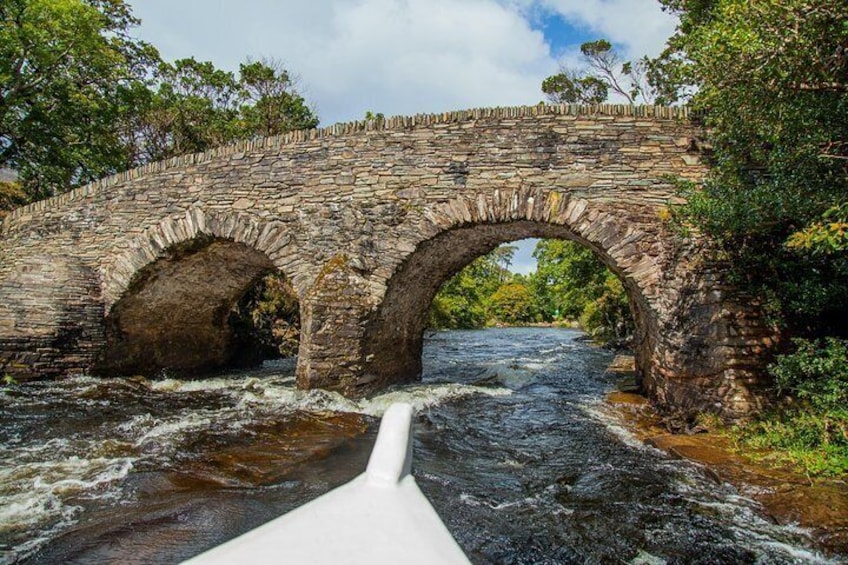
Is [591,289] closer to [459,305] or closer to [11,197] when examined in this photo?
[459,305]

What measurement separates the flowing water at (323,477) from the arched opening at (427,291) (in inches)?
33.9

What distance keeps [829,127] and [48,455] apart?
782 cm

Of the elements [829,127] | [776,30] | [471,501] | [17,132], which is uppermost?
[17,132]

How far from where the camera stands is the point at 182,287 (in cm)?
1002

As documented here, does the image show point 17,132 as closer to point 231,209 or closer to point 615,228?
point 231,209

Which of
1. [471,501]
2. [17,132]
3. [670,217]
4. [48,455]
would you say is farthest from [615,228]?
[17,132]

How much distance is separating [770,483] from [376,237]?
5.63m

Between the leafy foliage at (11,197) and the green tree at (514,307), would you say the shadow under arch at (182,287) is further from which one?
the green tree at (514,307)

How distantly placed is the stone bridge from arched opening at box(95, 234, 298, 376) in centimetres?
5

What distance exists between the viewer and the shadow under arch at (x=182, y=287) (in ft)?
27.4

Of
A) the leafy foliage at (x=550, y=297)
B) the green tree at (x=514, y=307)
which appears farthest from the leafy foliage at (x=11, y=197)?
the green tree at (x=514, y=307)

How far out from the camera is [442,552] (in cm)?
104

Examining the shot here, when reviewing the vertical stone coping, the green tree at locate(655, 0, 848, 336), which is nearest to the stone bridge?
the vertical stone coping

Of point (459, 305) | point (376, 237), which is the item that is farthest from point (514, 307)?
point (376, 237)
